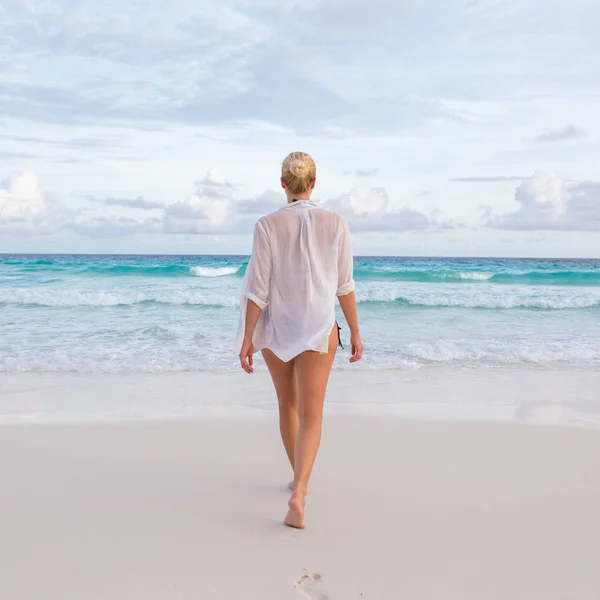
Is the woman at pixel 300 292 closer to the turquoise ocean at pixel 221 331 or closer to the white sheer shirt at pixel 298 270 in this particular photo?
the white sheer shirt at pixel 298 270

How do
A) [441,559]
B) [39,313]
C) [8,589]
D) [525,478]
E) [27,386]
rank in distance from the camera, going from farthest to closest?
[39,313] < [27,386] < [525,478] < [441,559] < [8,589]

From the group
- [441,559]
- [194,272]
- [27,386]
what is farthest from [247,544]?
[194,272]

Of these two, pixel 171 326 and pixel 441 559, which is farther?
pixel 171 326

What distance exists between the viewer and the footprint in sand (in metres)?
2.39

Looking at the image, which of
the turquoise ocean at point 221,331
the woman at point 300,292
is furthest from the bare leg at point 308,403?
the turquoise ocean at point 221,331

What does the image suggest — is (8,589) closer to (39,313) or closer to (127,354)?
(127,354)

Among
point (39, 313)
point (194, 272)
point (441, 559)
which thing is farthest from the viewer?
point (194, 272)

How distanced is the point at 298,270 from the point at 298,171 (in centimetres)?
48

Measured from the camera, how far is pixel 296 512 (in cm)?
299

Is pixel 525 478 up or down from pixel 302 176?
down

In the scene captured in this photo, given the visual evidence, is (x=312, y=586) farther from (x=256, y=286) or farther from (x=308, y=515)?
(x=256, y=286)

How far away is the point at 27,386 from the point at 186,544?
4316 mm

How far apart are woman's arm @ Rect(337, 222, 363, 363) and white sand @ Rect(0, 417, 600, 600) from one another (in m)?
0.88

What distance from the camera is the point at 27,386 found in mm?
6477
